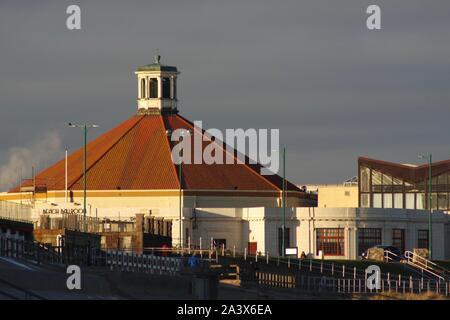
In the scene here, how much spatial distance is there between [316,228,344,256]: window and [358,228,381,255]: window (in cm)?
162

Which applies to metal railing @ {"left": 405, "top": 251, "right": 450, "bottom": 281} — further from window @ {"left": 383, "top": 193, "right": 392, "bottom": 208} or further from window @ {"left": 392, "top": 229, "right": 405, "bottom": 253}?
window @ {"left": 383, "top": 193, "right": 392, "bottom": 208}

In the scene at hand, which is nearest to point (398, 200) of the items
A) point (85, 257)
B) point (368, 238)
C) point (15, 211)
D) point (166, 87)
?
point (368, 238)

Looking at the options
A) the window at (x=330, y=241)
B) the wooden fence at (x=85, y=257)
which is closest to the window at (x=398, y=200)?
the window at (x=330, y=241)

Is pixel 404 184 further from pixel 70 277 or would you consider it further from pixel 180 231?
pixel 70 277

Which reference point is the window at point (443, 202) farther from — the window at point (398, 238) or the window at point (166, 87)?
the window at point (166, 87)

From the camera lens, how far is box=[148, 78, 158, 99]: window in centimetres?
19075

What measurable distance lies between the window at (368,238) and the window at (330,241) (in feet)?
5.32

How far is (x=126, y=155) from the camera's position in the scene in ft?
608

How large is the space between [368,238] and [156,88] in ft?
102

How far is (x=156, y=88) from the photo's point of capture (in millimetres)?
191000

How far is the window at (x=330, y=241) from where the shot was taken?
167 meters

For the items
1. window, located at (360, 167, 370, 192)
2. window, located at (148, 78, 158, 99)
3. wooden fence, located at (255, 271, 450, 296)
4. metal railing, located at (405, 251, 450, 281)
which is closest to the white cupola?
window, located at (148, 78, 158, 99)

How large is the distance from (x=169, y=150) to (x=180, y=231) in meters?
20.8
